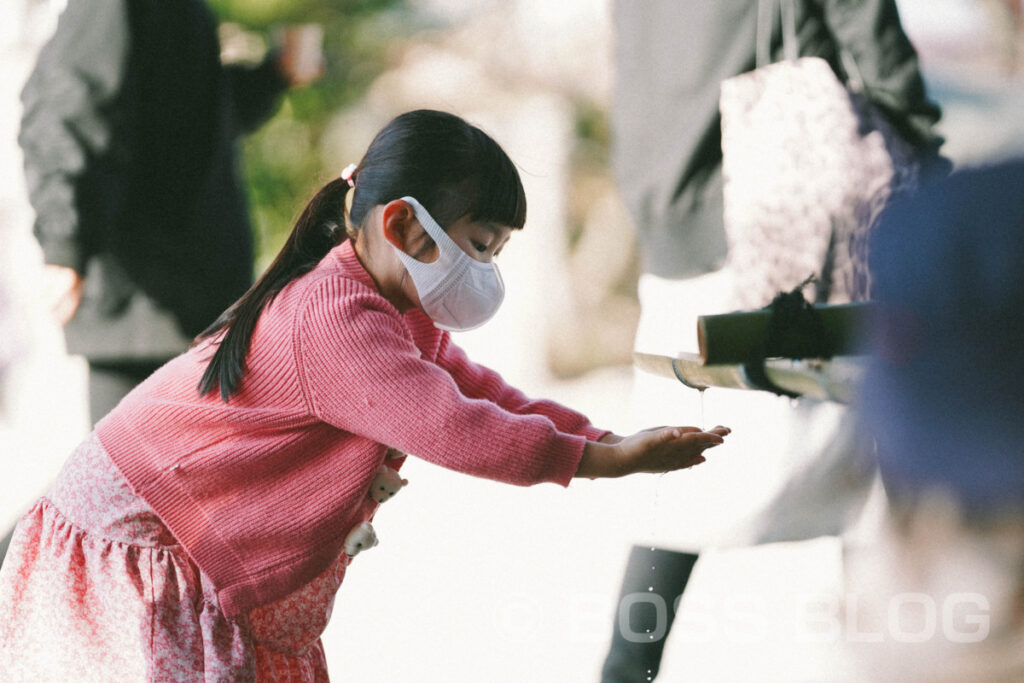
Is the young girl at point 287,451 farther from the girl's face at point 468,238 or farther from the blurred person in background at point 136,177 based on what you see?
the blurred person in background at point 136,177

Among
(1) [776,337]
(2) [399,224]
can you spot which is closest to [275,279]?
(2) [399,224]

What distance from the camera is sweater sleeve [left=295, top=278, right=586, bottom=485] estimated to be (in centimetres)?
85

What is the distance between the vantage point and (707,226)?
131 centimetres

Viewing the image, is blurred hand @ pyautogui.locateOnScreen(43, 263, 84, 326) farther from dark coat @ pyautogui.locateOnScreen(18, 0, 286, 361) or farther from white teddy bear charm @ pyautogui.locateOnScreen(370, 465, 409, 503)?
white teddy bear charm @ pyautogui.locateOnScreen(370, 465, 409, 503)

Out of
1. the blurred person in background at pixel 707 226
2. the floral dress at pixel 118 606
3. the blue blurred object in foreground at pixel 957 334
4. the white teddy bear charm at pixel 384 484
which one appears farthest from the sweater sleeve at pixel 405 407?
the blurred person in background at pixel 707 226

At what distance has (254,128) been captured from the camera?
1.69 meters

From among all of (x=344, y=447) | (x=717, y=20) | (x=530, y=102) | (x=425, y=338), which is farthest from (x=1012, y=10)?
(x=344, y=447)

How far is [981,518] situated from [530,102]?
4.45 ft

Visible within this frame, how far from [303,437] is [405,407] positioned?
116mm

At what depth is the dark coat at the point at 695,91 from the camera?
1.23 metres

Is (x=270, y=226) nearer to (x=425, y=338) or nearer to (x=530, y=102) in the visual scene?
(x=530, y=102)

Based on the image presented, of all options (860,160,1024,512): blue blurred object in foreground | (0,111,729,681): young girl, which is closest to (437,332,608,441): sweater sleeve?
(0,111,729,681): young girl

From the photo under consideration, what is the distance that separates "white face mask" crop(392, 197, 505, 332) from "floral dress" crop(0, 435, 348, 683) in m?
0.27

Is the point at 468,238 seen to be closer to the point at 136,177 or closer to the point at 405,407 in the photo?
the point at 405,407
